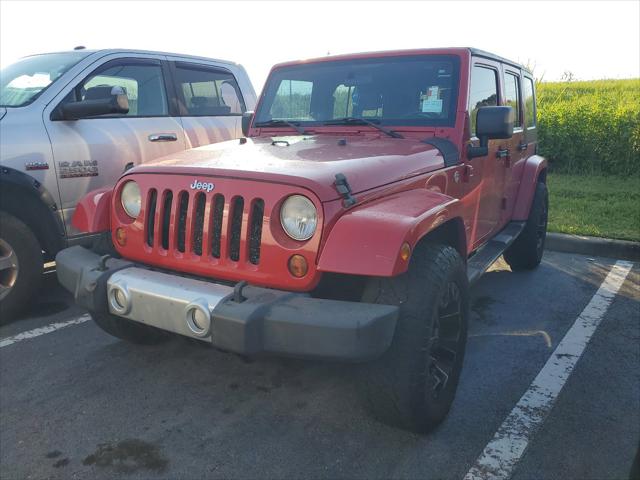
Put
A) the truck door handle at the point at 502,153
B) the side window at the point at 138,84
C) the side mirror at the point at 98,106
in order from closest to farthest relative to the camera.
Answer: the side mirror at the point at 98,106 → the truck door handle at the point at 502,153 → the side window at the point at 138,84

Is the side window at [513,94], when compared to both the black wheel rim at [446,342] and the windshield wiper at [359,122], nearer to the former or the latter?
the windshield wiper at [359,122]

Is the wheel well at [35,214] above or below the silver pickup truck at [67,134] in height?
below

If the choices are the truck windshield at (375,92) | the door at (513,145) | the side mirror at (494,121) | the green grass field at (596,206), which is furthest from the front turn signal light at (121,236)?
the green grass field at (596,206)

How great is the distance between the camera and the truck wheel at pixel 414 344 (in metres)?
2.37

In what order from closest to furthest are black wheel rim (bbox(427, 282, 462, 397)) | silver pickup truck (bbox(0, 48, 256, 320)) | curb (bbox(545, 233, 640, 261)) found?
black wheel rim (bbox(427, 282, 462, 397)) → silver pickup truck (bbox(0, 48, 256, 320)) → curb (bbox(545, 233, 640, 261))

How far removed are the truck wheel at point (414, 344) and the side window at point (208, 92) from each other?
3.43 metres

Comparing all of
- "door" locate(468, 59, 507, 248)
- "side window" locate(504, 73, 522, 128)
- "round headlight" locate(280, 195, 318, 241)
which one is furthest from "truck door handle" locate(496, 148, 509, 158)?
"round headlight" locate(280, 195, 318, 241)

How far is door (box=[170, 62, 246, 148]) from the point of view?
16.8ft

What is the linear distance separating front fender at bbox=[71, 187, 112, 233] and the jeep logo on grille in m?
0.67

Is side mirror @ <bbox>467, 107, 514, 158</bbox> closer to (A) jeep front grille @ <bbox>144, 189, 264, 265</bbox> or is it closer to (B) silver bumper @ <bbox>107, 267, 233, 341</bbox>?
(A) jeep front grille @ <bbox>144, 189, 264, 265</bbox>

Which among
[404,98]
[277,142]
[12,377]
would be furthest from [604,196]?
[12,377]

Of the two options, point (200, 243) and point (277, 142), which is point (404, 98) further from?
point (200, 243)

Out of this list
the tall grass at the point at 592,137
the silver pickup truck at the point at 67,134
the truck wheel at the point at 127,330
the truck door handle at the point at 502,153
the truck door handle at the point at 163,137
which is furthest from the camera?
the tall grass at the point at 592,137

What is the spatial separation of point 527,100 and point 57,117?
422 centimetres
